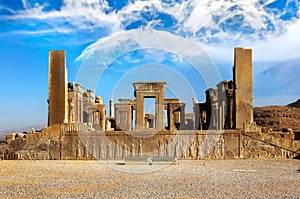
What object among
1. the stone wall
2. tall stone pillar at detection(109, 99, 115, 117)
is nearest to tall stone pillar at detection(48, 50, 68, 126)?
the stone wall

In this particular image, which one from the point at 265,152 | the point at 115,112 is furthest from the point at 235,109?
the point at 115,112

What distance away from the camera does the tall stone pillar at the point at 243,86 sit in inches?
786

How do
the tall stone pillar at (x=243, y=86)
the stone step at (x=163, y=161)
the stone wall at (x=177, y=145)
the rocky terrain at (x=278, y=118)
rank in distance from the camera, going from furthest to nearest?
1. the rocky terrain at (x=278, y=118)
2. the tall stone pillar at (x=243, y=86)
3. the stone wall at (x=177, y=145)
4. the stone step at (x=163, y=161)

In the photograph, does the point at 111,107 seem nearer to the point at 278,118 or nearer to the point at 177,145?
the point at 278,118

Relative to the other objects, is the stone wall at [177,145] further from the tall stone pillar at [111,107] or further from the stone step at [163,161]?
the tall stone pillar at [111,107]

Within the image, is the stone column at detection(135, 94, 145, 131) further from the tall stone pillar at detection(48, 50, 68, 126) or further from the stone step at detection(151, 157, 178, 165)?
the stone step at detection(151, 157, 178, 165)

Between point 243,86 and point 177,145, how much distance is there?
5453mm

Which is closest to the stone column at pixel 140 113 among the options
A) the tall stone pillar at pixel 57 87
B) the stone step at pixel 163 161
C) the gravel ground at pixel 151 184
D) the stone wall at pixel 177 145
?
the tall stone pillar at pixel 57 87

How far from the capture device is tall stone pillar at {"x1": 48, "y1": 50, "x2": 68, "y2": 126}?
20.1 m

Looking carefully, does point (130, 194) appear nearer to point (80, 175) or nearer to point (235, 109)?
point (80, 175)

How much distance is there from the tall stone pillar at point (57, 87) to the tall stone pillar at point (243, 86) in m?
8.38

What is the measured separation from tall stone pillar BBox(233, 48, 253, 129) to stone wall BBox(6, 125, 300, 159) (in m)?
3.26

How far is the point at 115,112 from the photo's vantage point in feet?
115

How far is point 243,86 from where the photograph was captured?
20062mm
